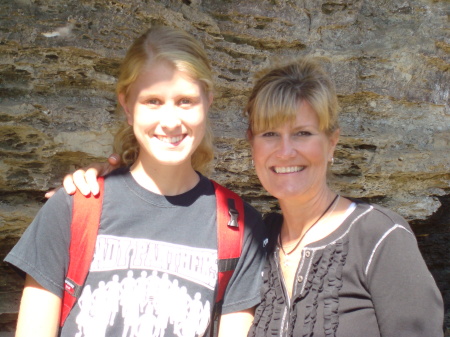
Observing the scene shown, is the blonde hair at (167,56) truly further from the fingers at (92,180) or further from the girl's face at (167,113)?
the fingers at (92,180)

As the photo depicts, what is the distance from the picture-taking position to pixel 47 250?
1.99m

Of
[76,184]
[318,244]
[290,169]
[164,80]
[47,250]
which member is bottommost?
[47,250]

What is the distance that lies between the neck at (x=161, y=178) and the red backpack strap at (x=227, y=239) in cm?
17

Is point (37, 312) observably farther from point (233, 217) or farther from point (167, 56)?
point (167, 56)

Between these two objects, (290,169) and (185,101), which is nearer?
(185,101)

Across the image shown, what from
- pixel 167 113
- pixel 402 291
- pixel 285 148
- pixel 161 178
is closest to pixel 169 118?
pixel 167 113

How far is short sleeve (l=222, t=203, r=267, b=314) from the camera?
222cm

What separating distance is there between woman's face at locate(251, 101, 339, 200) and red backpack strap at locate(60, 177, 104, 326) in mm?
723

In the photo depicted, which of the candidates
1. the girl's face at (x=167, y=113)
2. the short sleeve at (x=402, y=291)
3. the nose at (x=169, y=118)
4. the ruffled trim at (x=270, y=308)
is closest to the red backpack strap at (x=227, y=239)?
the ruffled trim at (x=270, y=308)

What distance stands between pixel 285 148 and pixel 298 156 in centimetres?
6

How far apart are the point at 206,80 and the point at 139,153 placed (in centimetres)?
44

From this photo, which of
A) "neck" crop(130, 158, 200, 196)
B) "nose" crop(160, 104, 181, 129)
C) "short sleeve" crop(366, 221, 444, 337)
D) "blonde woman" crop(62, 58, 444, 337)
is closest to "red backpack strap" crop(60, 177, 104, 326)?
"blonde woman" crop(62, 58, 444, 337)

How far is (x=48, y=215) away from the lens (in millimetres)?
2020

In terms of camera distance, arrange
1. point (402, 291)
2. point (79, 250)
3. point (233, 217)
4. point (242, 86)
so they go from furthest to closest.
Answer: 1. point (242, 86)
2. point (233, 217)
3. point (79, 250)
4. point (402, 291)
